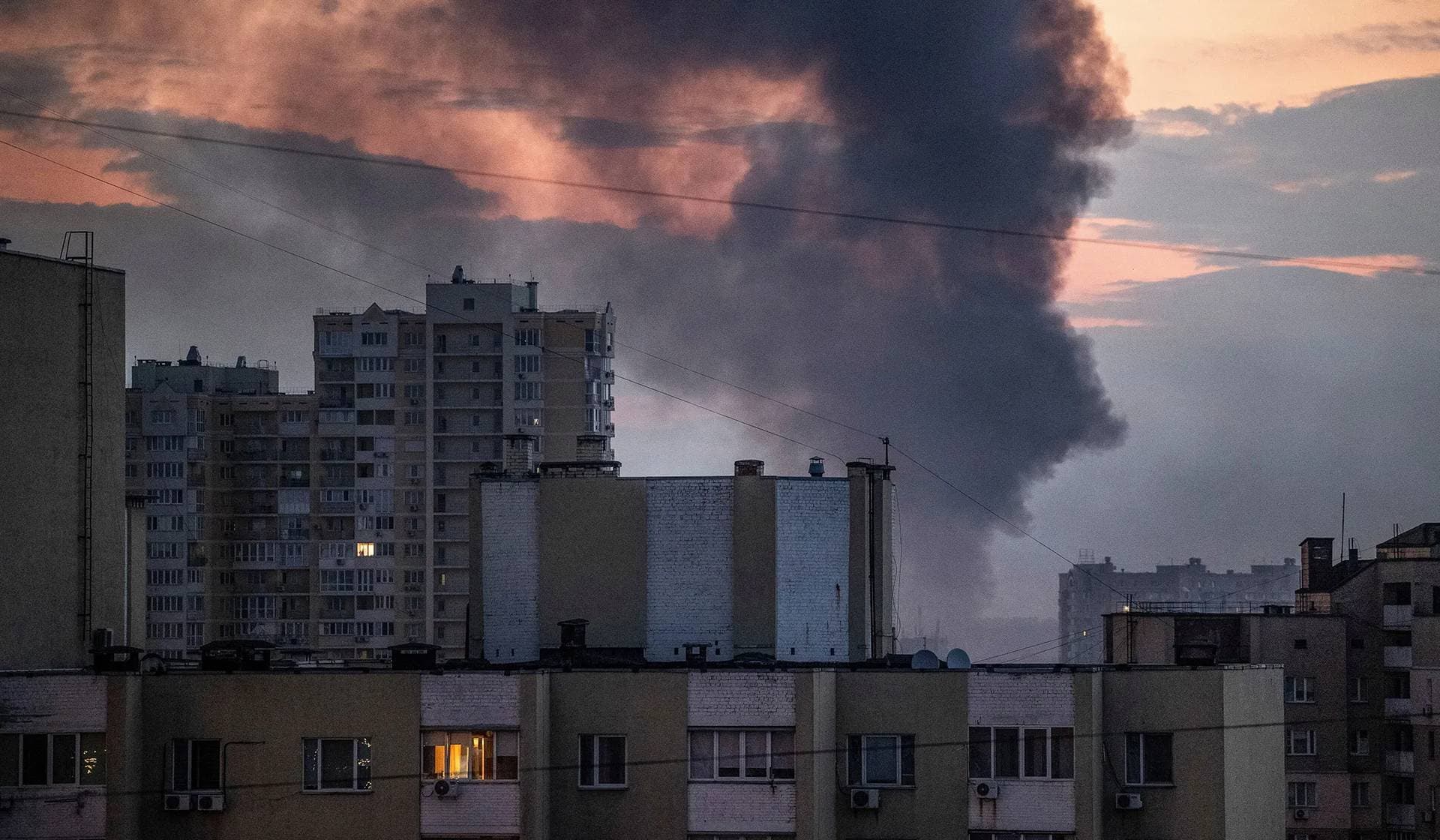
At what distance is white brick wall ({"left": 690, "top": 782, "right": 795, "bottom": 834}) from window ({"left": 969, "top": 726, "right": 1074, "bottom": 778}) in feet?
12.2

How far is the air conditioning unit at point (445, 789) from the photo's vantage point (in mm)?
33844

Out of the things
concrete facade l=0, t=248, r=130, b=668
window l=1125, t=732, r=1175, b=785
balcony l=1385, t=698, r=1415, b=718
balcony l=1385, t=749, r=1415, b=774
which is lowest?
balcony l=1385, t=749, r=1415, b=774

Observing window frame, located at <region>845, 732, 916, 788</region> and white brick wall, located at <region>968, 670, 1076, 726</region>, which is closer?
white brick wall, located at <region>968, 670, 1076, 726</region>

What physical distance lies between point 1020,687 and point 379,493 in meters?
99.9

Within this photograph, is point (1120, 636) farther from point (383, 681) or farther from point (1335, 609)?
point (383, 681)

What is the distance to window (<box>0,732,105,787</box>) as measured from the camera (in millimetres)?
33438

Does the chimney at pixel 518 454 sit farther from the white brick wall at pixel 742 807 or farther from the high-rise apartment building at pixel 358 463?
the high-rise apartment building at pixel 358 463

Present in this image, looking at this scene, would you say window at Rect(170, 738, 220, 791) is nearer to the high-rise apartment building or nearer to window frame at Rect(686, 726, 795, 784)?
window frame at Rect(686, 726, 795, 784)

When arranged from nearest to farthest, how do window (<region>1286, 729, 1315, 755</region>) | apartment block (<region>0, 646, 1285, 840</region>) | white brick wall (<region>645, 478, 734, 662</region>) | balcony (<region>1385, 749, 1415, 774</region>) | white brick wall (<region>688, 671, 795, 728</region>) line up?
apartment block (<region>0, 646, 1285, 840</region>), white brick wall (<region>688, 671, 795, 728</region>), white brick wall (<region>645, 478, 734, 662</region>), balcony (<region>1385, 749, 1415, 774</region>), window (<region>1286, 729, 1315, 755</region>)

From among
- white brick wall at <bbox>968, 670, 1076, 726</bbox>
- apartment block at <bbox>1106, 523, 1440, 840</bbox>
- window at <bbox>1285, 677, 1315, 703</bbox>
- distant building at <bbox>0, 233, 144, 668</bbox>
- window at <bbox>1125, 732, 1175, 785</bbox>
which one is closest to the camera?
white brick wall at <bbox>968, 670, 1076, 726</bbox>

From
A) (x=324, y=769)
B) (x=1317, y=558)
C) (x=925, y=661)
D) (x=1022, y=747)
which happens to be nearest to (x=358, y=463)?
(x=1317, y=558)

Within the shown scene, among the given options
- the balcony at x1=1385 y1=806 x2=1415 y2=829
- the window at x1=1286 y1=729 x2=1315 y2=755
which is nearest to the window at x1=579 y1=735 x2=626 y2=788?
the window at x1=1286 y1=729 x2=1315 y2=755

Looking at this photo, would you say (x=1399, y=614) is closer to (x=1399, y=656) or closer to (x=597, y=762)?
(x=1399, y=656)

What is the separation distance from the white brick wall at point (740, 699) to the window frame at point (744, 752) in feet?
0.48
